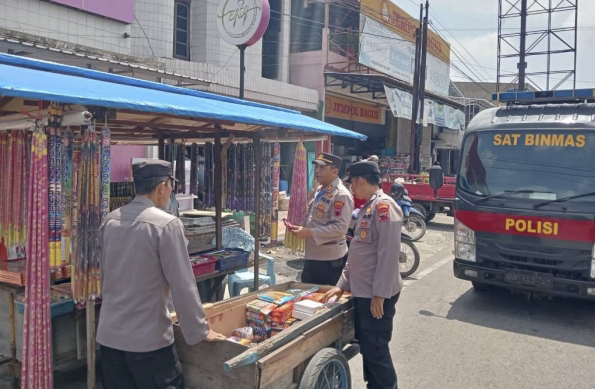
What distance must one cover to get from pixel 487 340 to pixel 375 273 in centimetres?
238

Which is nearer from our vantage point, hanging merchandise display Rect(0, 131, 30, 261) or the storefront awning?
hanging merchandise display Rect(0, 131, 30, 261)

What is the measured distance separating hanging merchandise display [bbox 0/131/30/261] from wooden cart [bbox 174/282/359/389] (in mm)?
1471

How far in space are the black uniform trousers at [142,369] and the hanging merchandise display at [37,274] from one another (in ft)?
1.84

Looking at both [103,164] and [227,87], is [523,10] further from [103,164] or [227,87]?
[103,164]

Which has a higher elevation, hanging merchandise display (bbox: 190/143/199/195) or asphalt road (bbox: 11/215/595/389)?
hanging merchandise display (bbox: 190/143/199/195)

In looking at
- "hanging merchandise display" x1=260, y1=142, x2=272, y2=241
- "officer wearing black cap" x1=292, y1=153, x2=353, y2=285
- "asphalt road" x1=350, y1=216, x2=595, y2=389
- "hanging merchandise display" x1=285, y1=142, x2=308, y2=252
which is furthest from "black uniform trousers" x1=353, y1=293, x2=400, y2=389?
"hanging merchandise display" x1=260, y1=142, x2=272, y2=241

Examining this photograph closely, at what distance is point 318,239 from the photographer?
13.6ft

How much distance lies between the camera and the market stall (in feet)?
9.20

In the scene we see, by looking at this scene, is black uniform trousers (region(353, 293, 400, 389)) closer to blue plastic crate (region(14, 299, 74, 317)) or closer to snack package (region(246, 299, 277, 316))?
snack package (region(246, 299, 277, 316))

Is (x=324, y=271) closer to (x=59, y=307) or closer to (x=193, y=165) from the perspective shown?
(x=59, y=307)

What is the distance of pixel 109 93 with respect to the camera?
2932 millimetres

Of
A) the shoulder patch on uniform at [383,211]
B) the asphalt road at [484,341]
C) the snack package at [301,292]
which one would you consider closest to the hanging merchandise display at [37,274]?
the asphalt road at [484,341]

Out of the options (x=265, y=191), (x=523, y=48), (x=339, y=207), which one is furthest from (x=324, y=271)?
(x=523, y=48)

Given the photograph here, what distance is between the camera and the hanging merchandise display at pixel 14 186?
11.0ft
